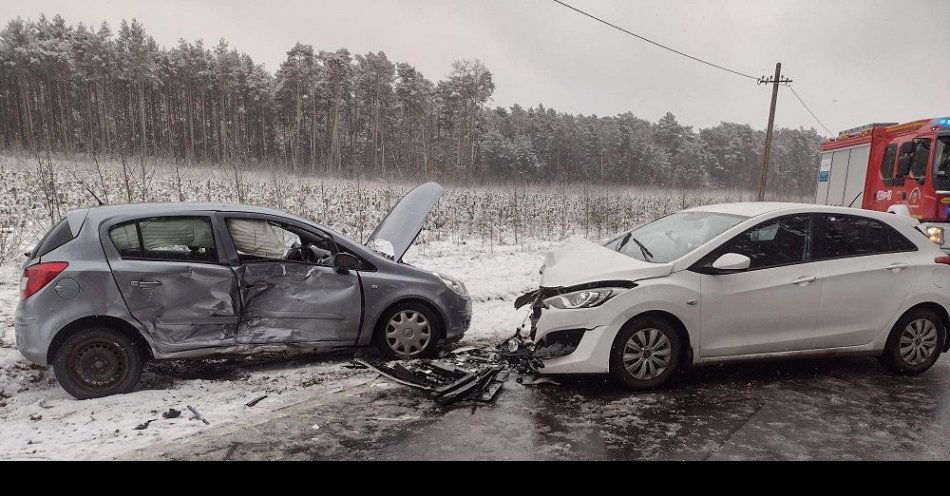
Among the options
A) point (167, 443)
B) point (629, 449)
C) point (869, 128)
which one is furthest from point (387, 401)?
point (869, 128)

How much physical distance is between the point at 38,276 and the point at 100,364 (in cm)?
83

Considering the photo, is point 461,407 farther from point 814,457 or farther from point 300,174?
point 300,174

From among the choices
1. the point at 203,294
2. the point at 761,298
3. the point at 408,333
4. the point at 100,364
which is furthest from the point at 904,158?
the point at 100,364

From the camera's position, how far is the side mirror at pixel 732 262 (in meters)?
4.48

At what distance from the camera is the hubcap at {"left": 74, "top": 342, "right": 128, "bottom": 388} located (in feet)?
13.8

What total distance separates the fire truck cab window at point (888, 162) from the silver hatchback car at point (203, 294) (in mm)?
11185

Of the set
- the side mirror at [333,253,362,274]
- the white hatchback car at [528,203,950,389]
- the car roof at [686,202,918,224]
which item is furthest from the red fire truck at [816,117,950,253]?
the side mirror at [333,253,362,274]

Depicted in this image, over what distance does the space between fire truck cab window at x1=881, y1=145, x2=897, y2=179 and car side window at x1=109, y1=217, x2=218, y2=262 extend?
528 inches

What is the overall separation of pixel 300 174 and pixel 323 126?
34941 mm

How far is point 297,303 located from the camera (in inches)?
193

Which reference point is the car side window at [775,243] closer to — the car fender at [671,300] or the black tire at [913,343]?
the car fender at [671,300]

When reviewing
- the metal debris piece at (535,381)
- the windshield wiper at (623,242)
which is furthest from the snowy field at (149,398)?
the windshield wiper at (623,242)

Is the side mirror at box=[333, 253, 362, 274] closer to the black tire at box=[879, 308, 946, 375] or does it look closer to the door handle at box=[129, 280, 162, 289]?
the door handle at box=[129, 280, 162, 289]

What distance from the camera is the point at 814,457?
3.36 m
